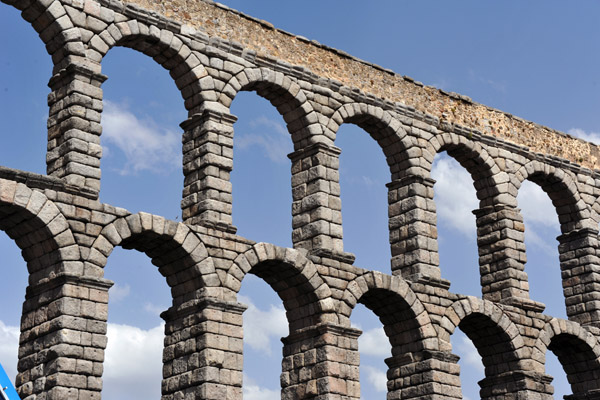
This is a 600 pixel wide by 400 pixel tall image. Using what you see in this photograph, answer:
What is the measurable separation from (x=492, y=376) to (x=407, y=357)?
296cm

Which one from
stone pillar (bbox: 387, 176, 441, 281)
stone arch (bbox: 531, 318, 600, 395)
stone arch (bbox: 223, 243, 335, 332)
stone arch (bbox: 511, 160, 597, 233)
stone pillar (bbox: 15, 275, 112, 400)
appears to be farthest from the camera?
stone arch (bbox: 511, 160, 597, 233)

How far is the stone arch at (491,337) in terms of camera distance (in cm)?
2481

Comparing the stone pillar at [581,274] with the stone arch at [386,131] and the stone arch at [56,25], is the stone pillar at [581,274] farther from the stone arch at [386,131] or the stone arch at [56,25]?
the stone arch at [56,25]

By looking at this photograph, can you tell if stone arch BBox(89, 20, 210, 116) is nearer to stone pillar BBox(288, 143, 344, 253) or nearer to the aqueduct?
the aqueduct

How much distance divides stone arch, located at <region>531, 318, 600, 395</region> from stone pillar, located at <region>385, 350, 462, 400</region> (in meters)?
3.42

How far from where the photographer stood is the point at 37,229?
19.4 metres

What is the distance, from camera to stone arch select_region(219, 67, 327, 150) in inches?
933

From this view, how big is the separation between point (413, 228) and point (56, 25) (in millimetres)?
9374

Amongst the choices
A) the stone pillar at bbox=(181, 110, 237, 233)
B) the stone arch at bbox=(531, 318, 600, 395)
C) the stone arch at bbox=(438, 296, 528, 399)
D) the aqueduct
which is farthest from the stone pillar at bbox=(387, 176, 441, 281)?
the stone pillar at bbox=(181, 110, 237, 233)

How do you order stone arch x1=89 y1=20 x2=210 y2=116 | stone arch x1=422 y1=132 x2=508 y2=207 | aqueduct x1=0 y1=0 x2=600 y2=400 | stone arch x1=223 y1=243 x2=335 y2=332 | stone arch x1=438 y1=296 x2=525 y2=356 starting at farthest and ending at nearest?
stone arch x1=422 y1=132 x2=508 y2=207
stone arch x1=438 y1=296 x2=525 y2=356
stone arch x1=89 y1=20 x2=210 y2=116
stone arch x1=223 y1=243 x2=335 y2=332
aqueduct x1=0 y1=0 x2=600 y2=400

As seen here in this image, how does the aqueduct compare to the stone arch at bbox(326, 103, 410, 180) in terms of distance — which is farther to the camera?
the stone arch at bbox(326, 103, 410, 180)

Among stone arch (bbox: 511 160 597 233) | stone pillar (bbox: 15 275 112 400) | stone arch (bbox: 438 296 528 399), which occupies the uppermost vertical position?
stone arch (bbox: 511 160 597 233)

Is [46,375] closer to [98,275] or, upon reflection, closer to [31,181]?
[98,275]

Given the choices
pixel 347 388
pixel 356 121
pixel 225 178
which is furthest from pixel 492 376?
pixel 225 178
